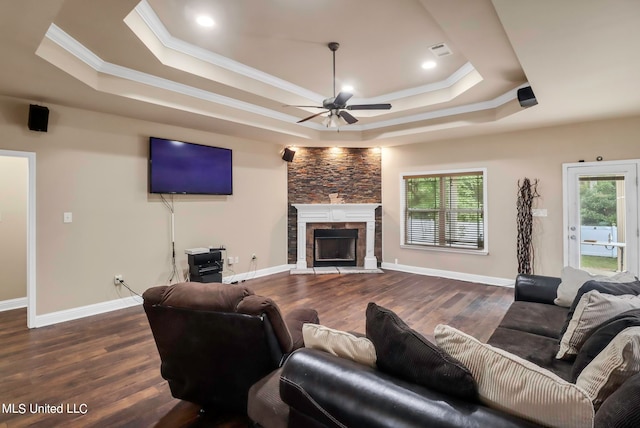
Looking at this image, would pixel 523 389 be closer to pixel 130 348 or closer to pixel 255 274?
pixel 130 348

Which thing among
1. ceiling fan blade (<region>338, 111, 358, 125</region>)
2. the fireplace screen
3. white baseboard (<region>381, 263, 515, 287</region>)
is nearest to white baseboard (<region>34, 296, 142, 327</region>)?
the fireplace screen

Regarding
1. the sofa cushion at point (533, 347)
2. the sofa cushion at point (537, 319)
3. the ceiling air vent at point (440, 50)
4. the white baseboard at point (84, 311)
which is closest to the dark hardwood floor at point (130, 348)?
the white baseboard at point (84, 311)

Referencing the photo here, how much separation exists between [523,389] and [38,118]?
193 inches

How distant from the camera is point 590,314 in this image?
5.51 feet

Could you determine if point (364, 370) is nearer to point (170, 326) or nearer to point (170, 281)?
point (170, 326)

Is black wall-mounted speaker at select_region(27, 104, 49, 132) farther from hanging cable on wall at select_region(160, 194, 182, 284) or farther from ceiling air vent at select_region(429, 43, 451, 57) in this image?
ceiling air vent at select_region(429, 43, 451, 57)

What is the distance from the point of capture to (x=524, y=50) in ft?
8.26

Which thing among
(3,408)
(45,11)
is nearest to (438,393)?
(3,408)

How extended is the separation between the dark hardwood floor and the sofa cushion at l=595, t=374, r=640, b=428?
194 centimetres

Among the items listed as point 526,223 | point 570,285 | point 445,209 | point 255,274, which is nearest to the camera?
point 570,285

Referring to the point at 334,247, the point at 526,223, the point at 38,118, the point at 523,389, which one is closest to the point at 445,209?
the point at 526,223

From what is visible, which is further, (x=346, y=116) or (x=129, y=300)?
(x=129, y=300)

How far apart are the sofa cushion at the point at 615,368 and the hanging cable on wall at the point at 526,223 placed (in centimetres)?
462

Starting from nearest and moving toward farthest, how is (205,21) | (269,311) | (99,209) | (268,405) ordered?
(268,405), (269,311), (205,21), (99,209)
